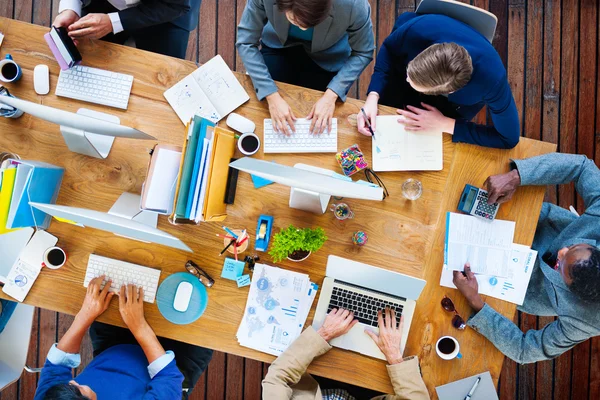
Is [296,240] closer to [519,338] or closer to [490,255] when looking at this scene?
[490,255]

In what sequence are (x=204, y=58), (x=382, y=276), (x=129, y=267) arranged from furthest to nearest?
(x=204, y=58) < (x=129, y=267) < (x=382, y=276)

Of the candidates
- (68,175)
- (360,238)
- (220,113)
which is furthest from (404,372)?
(68,175)

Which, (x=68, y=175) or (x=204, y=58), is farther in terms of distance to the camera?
(x=204, y=58)

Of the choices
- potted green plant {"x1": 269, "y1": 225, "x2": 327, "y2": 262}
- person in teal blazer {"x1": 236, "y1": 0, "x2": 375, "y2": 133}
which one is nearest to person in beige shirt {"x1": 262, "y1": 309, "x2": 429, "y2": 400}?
potted green plant {"x1": 269, "y1": 225, "x2": 327, "y2": 262}

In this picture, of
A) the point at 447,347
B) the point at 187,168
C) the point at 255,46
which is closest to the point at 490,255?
the point at 447,347

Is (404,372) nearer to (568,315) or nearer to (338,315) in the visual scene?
(338,315)

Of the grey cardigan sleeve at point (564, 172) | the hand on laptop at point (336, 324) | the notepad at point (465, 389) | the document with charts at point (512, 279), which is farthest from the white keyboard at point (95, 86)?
the notepad at point (465, 389)

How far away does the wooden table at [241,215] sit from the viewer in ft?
5.96

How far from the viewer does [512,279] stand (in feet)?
6.05

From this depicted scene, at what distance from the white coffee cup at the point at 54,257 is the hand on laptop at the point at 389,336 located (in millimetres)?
1286

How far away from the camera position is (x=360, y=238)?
1808mm

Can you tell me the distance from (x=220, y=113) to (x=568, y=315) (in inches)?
63.8

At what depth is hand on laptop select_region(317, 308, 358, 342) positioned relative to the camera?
1762 millimetres

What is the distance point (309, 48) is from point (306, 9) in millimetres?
592
